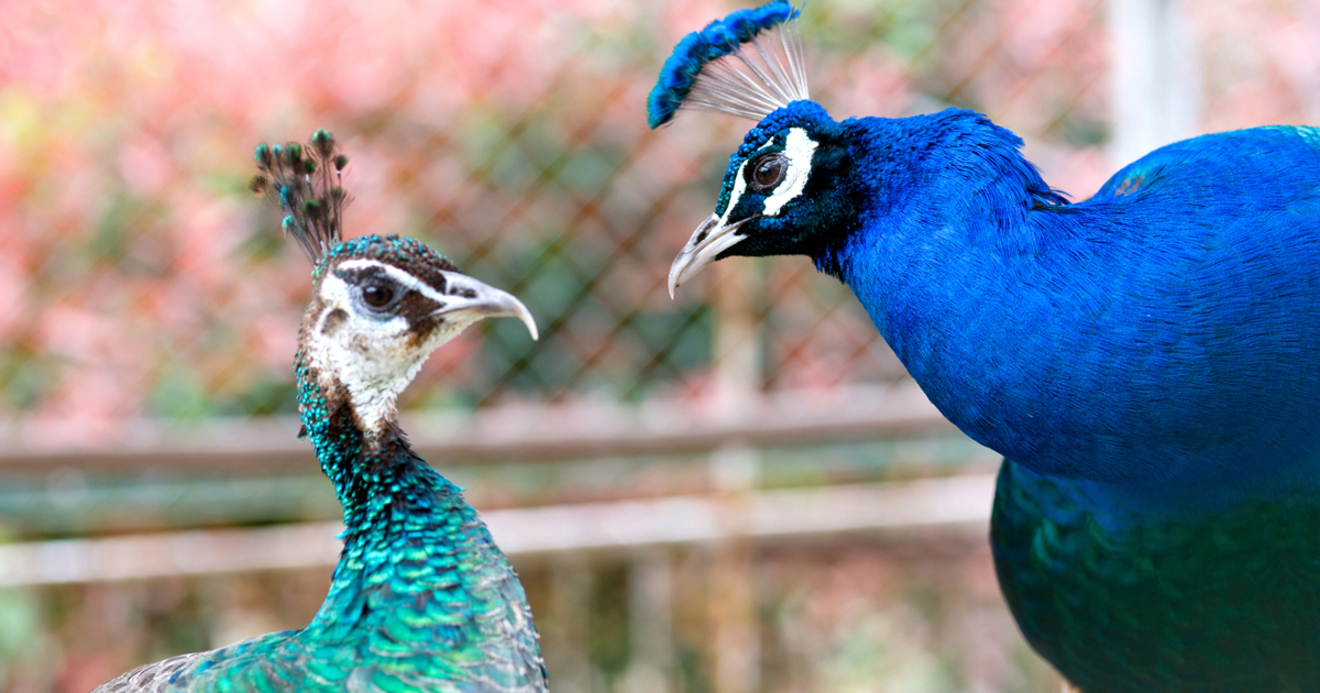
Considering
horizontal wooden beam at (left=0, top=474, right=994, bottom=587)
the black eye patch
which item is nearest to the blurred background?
horizontal wooden beam at (left=0, top=474, right=994, bottom=587)

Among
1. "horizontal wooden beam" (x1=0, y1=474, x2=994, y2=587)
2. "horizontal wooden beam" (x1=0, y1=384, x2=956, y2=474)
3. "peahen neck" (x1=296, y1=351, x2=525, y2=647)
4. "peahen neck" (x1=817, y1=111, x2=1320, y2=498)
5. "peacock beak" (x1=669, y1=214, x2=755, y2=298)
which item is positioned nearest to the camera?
"peahen neck" (x1=817, y1=111, x2=1320, y2=498)

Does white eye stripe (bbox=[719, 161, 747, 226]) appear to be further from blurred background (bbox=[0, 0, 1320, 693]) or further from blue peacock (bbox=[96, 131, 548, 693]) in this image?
blurred background (bbox=[0, 0, 1320, 693])

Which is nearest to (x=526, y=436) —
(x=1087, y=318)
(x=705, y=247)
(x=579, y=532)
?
(x=579, y=532)

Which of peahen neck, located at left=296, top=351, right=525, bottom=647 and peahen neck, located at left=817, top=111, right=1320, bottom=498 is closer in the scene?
peahen neck, located at left=817, top=111, right=1320, bottom=498

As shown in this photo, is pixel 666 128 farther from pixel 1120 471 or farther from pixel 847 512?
pixel 1120 471

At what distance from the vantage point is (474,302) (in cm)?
96

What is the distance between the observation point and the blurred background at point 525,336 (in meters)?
2.23

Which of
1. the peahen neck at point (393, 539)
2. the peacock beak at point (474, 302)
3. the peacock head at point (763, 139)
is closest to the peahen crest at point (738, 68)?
the peacock head at point (763, 139)

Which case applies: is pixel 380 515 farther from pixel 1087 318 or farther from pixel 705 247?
pixel 1087 318

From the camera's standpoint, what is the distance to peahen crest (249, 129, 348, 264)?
0.98 metres

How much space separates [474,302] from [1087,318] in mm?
511

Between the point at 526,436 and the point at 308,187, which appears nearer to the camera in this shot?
the point at 308,187

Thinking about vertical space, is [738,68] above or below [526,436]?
above

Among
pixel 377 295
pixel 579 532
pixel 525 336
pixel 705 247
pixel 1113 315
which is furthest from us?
pixel 525 336
